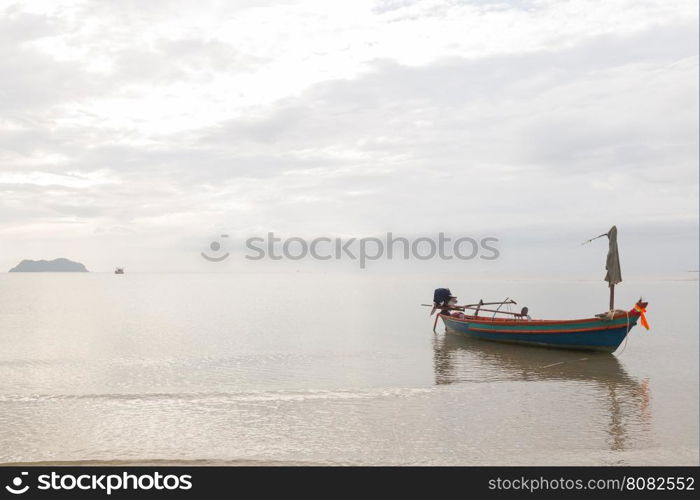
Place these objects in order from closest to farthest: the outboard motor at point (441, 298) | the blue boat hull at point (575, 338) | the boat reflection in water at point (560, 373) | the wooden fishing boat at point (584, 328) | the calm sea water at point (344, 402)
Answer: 1. the calm sea water at point (344, 402)
2. the boat reflection in water at point (560, 373)
3. the wooden fishing boat at point (584, 328)
4. the blue boat hull at point (575, 338)
5. the outboard motor at point (441, 298)

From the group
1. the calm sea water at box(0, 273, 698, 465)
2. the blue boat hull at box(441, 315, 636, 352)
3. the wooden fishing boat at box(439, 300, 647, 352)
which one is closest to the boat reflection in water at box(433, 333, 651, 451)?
the calm sea water at box(0, 273, 698, 465)

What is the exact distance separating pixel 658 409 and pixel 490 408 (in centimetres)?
665

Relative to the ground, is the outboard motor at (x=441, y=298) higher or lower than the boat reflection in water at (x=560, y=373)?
higher

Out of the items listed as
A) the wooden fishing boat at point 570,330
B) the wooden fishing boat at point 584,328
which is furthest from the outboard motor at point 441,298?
the wooden fishing boat at point 584,328

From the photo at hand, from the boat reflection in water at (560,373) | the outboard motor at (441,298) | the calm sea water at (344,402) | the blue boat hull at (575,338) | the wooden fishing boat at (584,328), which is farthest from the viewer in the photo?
the outboard motor at (441,298)

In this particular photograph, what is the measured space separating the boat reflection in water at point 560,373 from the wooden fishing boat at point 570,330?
575mm

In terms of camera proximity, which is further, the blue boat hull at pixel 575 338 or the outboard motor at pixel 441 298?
the outboard motor at pixel 441 298

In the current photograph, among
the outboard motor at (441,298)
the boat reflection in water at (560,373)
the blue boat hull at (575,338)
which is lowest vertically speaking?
the boat reflection in water at (560,373)

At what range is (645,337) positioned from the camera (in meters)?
44.8

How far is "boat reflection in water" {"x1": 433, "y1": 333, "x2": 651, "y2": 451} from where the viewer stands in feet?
62.5

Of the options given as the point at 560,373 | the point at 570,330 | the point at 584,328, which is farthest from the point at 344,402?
the point at 584,328

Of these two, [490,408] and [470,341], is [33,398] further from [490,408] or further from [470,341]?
[470,341]

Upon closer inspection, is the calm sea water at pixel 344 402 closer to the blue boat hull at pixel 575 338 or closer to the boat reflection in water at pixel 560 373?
the boat reflection in water at pixel 560 373

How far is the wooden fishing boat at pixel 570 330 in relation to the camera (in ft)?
102
